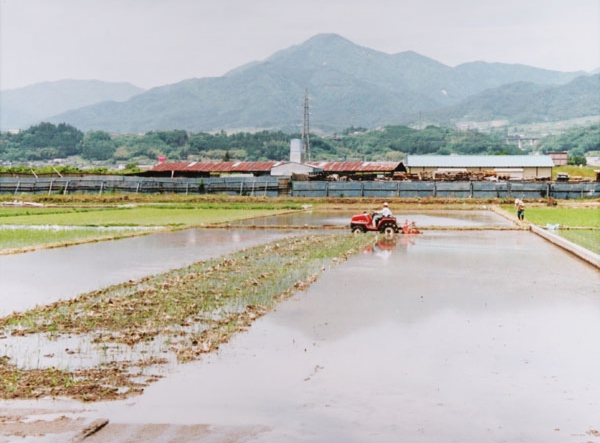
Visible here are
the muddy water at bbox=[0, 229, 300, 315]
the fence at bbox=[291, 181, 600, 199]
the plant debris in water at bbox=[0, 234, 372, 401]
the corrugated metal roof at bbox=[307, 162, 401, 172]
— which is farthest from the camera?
the corrugated metal roof at bbox=[307, 162, 401, 172]

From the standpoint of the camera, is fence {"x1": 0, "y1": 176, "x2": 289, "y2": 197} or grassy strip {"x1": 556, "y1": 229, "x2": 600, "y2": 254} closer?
grassy strip {"x1": 556, "y1": 229, "x2": 600, "y2": 254}

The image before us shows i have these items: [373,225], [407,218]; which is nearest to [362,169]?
[407,218]

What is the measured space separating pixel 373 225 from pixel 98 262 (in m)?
11.5

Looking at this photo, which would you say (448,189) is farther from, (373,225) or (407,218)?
(373,225)

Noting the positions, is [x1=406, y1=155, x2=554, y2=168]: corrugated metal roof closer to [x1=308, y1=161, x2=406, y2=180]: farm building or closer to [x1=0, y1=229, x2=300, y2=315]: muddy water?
[x1=308, y1=161, x2=406, y2=180]: farm building

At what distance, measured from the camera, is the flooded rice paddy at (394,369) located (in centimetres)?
773

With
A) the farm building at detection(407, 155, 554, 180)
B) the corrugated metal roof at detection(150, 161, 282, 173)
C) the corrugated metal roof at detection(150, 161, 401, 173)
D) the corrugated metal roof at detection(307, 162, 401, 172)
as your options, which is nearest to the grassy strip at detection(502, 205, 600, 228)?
the corrugated metal roof at detection(307, 162, 401, 172)

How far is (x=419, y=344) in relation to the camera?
36.5 ft

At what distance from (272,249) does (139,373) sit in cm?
1402

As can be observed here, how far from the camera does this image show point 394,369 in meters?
9.76

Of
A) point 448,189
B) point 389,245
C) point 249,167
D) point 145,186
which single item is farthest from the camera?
point 249,167

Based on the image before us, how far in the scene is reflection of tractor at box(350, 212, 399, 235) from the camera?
29.1 meters

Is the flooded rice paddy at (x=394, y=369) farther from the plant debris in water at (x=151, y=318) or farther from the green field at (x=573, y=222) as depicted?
the green field at (x=573, y=222)

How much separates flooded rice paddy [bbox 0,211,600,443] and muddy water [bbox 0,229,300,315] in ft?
0.55
